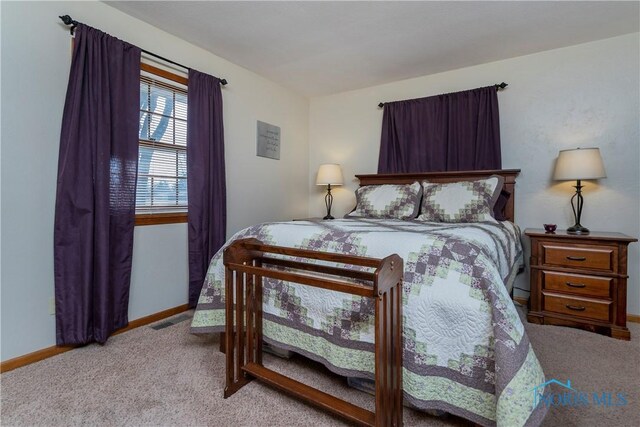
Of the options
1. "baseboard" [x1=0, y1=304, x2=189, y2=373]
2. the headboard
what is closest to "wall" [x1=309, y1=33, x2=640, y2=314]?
the headboard

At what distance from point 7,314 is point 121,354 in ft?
2.10

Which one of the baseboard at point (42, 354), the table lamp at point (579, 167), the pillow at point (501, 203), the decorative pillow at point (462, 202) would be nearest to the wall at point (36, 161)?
the baseboard at point (42, 354)

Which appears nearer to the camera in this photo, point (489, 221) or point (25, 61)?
point (25, 61)

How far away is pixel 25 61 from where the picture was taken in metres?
1.81

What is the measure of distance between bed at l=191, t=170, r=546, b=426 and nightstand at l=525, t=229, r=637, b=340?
2.98ft

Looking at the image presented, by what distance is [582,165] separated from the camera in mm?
2387

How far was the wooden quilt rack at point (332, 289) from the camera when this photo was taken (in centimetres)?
112

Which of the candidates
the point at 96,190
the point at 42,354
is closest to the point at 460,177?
the point at 96,190

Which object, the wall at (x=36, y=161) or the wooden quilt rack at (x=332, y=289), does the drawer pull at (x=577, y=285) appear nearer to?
the wooden quilt rack at (x=332, y=289)

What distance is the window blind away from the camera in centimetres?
244

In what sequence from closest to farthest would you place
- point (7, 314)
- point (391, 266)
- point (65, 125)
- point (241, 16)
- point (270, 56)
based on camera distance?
point (391, 266) < point (7, 314) < point (65, 125) < point (241, 16) < point (270, 56)

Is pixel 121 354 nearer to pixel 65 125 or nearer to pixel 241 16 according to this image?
pixel 65 125

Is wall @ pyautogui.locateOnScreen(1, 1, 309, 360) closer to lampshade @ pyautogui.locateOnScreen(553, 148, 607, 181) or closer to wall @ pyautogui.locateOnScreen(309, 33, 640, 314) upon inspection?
wall @ pyautogui.locateOnScreen(309, 33, 640, 314)

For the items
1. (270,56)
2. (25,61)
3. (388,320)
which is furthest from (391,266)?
(270,56)
